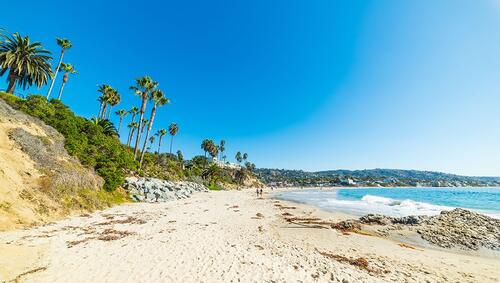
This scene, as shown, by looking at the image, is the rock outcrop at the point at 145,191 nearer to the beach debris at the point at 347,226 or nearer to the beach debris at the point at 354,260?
the beach debris at the point at 347,226

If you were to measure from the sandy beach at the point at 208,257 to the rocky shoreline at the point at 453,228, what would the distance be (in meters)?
2.49

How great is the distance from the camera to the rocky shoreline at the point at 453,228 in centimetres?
1327

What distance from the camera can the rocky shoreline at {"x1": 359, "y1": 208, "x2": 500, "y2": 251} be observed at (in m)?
13.3

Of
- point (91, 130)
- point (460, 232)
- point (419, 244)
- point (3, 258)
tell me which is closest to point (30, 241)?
point (3, 258)

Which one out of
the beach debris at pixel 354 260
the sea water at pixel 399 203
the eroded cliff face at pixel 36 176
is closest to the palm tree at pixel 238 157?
the sea water at pixel 399 203

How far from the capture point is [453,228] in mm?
15430

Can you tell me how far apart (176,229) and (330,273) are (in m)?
8.99

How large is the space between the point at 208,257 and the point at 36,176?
13305mm

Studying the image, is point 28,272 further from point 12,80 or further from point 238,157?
point 238,157

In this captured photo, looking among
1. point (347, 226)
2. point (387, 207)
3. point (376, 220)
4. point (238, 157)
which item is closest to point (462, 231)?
point (376, 220)

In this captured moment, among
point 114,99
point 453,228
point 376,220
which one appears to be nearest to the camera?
point 453,228

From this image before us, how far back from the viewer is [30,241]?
360 inches

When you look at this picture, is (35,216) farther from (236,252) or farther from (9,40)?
(9,40)

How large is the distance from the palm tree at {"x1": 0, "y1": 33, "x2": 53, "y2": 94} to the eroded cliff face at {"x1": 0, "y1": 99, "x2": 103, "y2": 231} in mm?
14682
